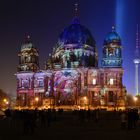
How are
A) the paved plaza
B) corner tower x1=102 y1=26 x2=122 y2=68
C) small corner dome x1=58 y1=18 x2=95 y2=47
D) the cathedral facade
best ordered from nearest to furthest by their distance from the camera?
the paved plaza → the cathedral facade → corner tower x1=102 y1=26 x2=122 y2=68 → small corner dome x1=58 y1=18 x2=95 y2=47

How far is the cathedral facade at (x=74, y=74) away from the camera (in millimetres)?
91438

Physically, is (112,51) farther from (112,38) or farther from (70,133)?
(70,133)

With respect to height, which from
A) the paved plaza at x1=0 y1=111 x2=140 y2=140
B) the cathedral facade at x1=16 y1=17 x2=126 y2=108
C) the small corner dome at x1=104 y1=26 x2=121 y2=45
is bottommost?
the paved plaza at x1=0 y1=111 x2=140 y2=140

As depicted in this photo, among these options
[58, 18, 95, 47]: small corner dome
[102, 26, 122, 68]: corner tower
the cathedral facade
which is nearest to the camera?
the cathedral facade

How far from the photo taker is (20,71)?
102m

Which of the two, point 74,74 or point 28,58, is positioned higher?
point 28,58

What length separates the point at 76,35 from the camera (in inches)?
4050

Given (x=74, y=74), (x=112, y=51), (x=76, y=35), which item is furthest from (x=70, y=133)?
(x=76, y=35)

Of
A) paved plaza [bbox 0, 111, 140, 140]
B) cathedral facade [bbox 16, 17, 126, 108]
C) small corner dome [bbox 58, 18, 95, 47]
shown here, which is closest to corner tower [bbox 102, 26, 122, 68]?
cathedral facade [bbox 16, 17, 126, 108]

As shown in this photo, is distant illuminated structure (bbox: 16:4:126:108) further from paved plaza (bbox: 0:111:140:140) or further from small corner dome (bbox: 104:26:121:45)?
paved plaza (bbox: 0:111:140:140)

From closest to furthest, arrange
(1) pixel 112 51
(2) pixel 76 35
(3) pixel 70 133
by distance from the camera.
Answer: (3) pixel 70 133 → (1) pixel 112 51 → (2) pixel 76 35

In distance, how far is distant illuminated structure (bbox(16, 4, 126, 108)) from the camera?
91.4m

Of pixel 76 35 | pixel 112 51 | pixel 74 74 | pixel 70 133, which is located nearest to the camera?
pixel 70 133

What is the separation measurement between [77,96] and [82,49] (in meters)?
13.1
